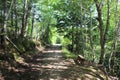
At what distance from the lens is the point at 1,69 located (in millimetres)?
11156

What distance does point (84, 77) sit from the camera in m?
12.1

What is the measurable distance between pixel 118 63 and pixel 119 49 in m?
2.43

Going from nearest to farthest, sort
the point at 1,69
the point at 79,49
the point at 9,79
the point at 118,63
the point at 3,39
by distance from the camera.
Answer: the point at 9,79 < the point at 1,69 < the point at 3,39 < the point at 118,63 < the point at 79,49

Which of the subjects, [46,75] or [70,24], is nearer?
[46,75]

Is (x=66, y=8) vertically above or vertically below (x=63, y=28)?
above

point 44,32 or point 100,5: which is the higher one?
point 100,5

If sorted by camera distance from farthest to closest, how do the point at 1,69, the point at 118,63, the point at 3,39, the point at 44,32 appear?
the point at 44,32 → the point at 118,63 → the point at 3,39 → the point at 1,69

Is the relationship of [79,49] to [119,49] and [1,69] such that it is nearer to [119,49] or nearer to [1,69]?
[119,49]

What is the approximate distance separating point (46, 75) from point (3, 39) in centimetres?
451

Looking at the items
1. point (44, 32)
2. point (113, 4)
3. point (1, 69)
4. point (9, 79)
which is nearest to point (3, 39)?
point (1, 69)

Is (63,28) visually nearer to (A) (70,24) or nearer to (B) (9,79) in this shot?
(A) (70,24)

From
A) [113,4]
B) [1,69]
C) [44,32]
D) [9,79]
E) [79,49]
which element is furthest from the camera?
[44,32]

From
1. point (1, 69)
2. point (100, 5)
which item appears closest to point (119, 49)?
point (100, 5)

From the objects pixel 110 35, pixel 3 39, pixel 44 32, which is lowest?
pixel 44 32
